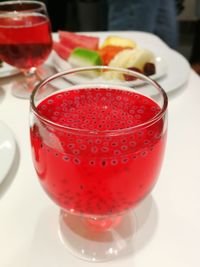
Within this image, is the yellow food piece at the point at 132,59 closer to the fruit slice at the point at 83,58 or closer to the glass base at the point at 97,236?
the fruit slice at the point at 83,58

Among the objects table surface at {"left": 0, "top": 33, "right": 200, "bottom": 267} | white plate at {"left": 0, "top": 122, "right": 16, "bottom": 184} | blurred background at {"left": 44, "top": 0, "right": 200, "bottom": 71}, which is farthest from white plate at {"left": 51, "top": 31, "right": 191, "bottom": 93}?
blurred background at {"left": 44, "top": 0, "right": 200, "bottom": 71}

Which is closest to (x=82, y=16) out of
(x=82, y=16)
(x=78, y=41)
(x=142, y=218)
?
(x=82, y=16)

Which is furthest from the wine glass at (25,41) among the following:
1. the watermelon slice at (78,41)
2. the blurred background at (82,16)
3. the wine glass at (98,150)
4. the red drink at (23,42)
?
the blurred background at (82,16)

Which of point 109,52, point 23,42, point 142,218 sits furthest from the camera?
point 109,52

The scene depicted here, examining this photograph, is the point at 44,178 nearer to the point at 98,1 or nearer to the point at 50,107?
the point at 50,107

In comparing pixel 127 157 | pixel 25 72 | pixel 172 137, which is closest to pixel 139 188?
pixel 127 157

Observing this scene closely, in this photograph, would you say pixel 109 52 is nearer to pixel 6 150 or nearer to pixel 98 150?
pixel 6 150
